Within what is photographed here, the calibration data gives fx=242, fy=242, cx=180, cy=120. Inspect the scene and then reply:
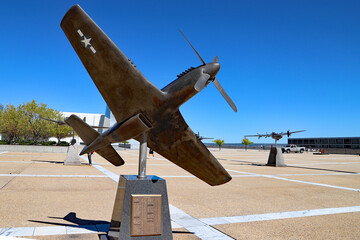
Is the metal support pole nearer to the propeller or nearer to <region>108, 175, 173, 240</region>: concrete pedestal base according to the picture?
<region>108, 175, 173, 240</region>: concrete pedestal base

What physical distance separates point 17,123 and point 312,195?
129 ft

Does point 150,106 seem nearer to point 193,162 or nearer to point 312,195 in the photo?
point 193,162

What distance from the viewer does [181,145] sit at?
15.1 feet

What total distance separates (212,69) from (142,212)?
2.80m

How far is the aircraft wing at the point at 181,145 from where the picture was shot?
4.51 m

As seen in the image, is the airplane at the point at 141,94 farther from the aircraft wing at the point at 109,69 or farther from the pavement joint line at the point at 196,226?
the pavement joint line at the point at 196,226

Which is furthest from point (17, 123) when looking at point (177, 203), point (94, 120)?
point (94, 120)

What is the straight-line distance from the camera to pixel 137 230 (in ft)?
13.8

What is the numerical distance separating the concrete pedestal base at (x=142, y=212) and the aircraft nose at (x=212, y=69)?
7.04 ft

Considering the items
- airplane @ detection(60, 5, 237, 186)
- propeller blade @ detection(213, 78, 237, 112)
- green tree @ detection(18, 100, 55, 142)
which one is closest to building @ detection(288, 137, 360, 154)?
green tree @ detection(18, 100, 55, 142)

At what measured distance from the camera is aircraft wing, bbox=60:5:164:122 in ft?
13.4

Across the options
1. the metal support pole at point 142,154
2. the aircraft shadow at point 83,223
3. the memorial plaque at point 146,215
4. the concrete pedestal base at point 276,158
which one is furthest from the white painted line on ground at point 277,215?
the concrete pedestal base at point 276,158

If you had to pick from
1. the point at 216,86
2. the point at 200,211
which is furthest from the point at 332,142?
the point at 216,86

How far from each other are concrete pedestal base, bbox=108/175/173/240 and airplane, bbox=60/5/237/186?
0.72 metres
